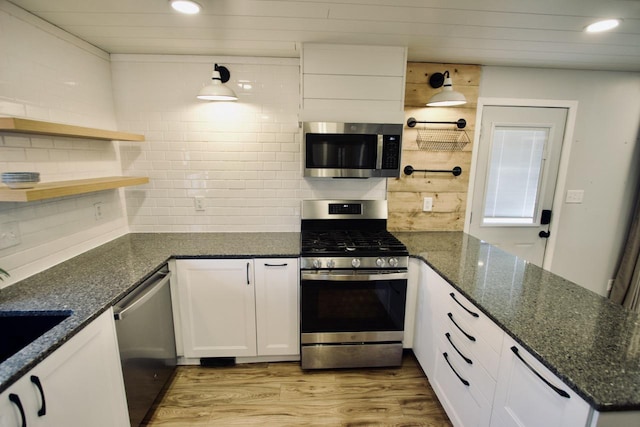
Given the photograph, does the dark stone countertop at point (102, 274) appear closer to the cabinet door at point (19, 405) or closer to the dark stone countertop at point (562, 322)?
the cabinet door at point (19, 405)

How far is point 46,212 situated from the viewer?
1.69 m

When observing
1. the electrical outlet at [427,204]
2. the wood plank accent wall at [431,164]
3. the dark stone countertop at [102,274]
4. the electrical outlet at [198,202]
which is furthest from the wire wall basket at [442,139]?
the electrical outlet at [198,202]

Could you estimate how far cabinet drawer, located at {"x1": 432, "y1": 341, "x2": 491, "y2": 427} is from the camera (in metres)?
1.36

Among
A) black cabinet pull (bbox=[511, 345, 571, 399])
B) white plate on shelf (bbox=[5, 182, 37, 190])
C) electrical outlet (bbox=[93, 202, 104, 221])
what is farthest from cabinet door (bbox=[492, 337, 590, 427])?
electrical outlet (bbox=[93, 202, 104, 221])

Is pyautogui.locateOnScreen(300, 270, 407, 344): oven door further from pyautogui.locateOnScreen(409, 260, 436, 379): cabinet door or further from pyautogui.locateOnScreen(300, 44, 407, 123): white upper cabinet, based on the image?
pyautogui.locateOnScreen(300, 44, 407, 123): white upper cabinet

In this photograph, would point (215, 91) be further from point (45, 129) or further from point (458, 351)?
point (458, 351)

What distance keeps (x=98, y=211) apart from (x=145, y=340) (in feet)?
3.52

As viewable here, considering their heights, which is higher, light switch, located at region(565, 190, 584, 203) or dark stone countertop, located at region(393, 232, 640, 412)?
light switch, located at region(565, 190, 584, 203)

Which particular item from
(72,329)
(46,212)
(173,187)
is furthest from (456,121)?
(46,212)

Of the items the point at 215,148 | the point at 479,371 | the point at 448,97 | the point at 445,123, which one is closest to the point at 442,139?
the point at 445,123

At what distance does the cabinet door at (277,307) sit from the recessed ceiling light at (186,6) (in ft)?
4.90

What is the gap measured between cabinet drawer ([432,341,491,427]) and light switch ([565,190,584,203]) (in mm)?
2050

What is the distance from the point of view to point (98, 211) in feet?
6.95

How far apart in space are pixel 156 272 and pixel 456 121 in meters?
2.59
